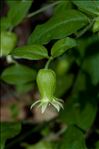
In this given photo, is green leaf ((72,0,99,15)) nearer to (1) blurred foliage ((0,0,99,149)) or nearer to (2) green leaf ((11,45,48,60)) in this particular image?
(1) blurred foliage ((0,0,99,149))

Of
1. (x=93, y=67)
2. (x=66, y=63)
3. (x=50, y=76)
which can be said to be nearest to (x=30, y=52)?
(x=50, y=76)

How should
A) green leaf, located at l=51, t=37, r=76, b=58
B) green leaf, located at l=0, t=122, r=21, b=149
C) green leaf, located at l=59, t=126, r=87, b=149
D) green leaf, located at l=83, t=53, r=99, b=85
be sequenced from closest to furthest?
green leaf, located at l=51, t=37, r=76, b=58 → green leaf, located at l=59, t=126, r=87, b=149 → green leaf, located at l=0, t=122, r=21, b=149 → green leaf, located at l=83, t=53, r=99, b=85

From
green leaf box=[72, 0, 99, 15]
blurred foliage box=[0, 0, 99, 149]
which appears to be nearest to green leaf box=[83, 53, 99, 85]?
blurred foliage box=[0, 0, 99, 149]

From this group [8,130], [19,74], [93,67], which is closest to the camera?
[8,130]

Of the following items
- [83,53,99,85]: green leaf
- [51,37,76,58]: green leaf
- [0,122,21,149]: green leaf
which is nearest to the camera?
[51,37,76,58]: green leaf

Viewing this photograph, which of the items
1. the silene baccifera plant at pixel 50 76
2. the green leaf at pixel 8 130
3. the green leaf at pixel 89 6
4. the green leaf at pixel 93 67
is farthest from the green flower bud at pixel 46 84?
the green leaf at pixel 93 67

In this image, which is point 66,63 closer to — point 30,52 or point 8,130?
point 8,130

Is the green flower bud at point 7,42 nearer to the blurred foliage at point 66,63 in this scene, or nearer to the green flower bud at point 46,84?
the blurred foliage at point 66,63
